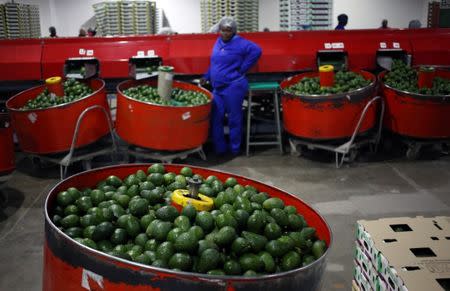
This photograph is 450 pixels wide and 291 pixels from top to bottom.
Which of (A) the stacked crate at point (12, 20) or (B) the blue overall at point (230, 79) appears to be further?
(A) the stacked crate at point (12, 20)

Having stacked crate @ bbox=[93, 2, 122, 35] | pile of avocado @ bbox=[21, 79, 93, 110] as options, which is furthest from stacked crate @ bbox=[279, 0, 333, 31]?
pile of avocado @ bbox=[21, 79, 93, 110]

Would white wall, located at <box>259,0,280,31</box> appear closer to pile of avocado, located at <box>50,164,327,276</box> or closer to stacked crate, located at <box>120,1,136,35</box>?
stacked crate, located at <box>120,1,136,35</box>

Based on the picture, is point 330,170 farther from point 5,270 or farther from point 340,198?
point 5,270

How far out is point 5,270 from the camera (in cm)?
395

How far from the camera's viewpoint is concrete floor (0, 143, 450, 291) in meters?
4.05

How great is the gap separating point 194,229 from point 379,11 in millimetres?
13513

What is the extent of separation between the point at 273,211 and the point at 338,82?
4551 millimetres

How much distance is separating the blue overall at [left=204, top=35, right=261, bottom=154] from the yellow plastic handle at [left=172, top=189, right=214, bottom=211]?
434cm

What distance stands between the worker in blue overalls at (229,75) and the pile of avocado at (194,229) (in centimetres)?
415

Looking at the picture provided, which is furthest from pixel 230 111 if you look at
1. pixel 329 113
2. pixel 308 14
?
pixel 308 14

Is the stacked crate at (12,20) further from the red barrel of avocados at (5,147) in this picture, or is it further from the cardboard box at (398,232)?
the cardboard box at (398,232)

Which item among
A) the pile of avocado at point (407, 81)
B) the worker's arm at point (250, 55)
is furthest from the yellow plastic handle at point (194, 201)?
the pile of avocado at point (407, 81)

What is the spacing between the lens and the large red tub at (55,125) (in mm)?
5762

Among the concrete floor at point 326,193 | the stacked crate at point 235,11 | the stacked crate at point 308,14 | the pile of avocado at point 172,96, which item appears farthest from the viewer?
the stacked crate at point 235,11
